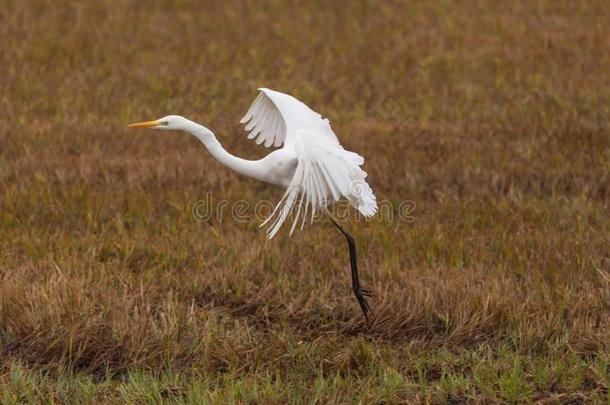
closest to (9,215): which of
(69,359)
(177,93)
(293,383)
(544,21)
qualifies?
(69,359)

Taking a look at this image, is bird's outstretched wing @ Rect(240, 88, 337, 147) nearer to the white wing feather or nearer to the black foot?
the white wing feather

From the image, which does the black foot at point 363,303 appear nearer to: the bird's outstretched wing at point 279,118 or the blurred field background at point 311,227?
the blurred field background at point 311,227

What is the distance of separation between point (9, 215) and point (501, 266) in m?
2.96

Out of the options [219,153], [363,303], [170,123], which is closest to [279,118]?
[219,153]

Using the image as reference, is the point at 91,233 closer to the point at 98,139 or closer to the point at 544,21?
the point at 98,139

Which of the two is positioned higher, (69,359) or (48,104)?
(48,104)

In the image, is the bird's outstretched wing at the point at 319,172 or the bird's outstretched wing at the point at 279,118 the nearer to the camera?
the bird's outstretched wing at the point at 319,172

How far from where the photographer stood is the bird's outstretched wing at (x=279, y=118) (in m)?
5.27

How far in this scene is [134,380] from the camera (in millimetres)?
4309

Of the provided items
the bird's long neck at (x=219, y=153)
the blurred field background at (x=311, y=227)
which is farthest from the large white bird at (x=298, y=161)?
the blurred field background at (x=311, y=227)

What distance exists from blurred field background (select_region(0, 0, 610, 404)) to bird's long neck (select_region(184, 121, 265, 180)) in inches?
27.6

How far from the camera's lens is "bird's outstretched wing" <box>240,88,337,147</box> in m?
5.27

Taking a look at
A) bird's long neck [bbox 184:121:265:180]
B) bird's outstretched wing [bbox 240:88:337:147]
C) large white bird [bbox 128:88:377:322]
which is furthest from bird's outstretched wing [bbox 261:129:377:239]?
bird's outstretched wing [bbox 240:88:337:147]

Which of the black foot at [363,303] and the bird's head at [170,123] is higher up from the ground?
the bird's head at [170,123]
